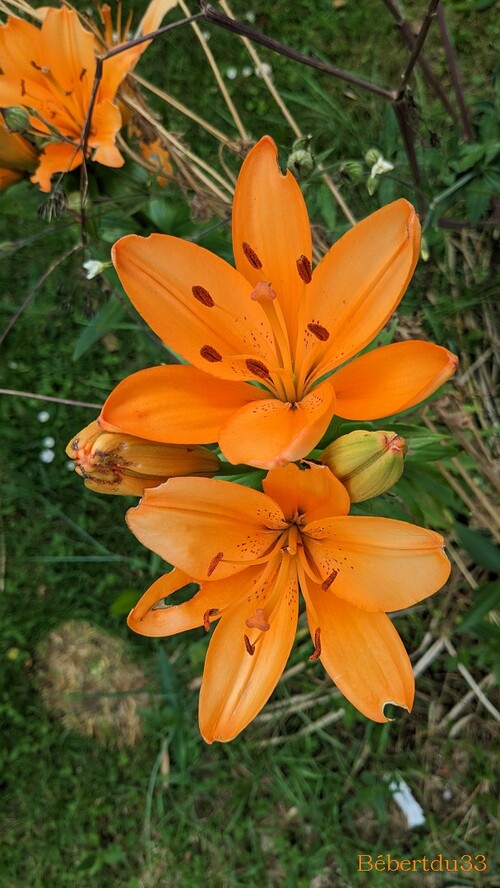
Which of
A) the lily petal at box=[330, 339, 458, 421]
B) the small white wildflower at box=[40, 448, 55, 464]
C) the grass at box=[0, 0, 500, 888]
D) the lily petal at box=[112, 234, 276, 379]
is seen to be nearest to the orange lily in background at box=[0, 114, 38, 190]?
the grass at box=[0, 0, 500, 888]

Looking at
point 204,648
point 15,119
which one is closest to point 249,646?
point 15,119

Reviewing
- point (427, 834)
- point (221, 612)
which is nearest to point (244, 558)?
point (221, 612)

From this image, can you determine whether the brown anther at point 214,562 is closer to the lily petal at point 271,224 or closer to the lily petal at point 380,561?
the lily petal at point 380,561

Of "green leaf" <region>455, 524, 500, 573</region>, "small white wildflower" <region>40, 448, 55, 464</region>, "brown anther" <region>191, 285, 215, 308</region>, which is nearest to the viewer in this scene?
"brown anther" <region>191, 285, 215, 308</region>

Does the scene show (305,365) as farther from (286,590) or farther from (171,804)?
(171,804)

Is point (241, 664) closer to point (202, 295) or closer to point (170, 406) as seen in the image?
point (170, 406)

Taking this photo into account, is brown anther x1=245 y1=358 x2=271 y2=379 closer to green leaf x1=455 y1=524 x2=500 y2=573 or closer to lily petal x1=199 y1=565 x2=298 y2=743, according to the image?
lily petal x1=199 y1=565 x2=298 y2=743

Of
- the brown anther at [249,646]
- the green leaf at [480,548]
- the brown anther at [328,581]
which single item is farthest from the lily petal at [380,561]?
the green leaf at [480,548]
